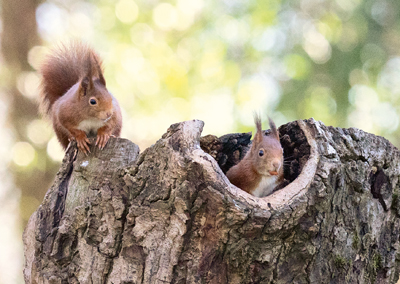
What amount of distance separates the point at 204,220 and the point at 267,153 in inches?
20.1

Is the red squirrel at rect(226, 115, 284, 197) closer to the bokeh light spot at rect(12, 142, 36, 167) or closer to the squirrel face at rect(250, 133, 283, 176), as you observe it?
the squirrel face at rect(250, 133, 283, 176)

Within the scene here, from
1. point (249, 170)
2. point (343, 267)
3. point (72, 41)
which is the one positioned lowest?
point (343, 267)

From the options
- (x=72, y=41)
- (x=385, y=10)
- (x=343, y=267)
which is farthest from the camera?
(x=385, y=10)

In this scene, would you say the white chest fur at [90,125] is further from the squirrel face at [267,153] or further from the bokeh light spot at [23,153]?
the bokeh light spot at [23,153]

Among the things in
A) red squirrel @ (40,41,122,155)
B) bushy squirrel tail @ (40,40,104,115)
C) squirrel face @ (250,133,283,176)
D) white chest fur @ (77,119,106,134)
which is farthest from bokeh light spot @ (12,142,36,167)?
squirrel face @ (250,133,283,176)

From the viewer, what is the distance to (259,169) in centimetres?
171

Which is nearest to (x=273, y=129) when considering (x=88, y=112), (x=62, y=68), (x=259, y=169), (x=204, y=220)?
(x=259, y=169)

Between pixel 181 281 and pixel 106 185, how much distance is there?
1.47ft

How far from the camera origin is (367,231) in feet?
5.01

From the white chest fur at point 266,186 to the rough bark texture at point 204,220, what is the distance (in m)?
0.19

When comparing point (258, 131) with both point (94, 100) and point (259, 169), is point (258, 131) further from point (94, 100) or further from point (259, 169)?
point (94, 100)

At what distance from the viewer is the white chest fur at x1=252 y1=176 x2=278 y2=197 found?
1740 mm

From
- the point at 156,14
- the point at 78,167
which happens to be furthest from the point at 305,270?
the point at 156,14

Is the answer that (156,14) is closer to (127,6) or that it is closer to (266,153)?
(127,6)
